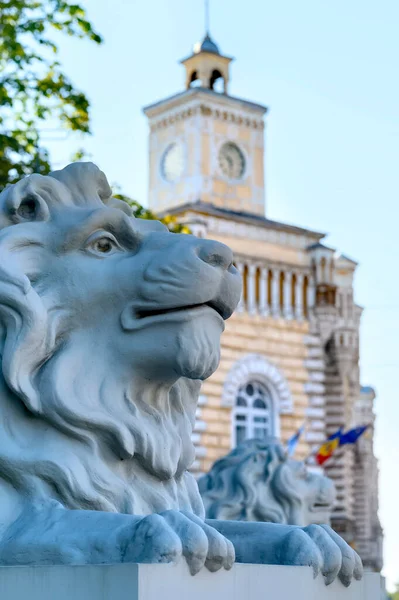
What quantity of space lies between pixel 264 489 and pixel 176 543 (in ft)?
15.7

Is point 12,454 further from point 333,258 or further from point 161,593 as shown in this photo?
point 333,258

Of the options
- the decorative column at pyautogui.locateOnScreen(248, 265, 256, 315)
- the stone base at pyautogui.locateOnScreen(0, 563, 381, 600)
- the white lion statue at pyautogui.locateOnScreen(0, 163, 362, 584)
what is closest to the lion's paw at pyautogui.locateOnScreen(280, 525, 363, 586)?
the white lion statue at pyautogui.locateOnScreen(0, 163, 362, 584)

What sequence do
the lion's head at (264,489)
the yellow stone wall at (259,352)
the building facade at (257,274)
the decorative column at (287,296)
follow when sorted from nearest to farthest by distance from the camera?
1. the lion's head at (264,489)
2. the yellow stone wall at (259,352)
3. the building facade at (257,274)
4. the decorative column at (287,296)

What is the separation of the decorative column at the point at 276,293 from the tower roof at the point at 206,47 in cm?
604

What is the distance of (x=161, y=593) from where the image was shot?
2.24 m

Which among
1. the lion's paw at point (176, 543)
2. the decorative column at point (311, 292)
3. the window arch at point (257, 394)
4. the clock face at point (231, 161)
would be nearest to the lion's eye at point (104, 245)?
the lion's paw at point (176, 543)

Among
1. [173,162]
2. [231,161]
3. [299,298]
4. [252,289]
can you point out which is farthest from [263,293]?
[173,162]

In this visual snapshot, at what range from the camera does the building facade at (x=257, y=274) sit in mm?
30844

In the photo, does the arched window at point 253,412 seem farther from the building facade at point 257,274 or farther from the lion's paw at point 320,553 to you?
the lion's paw at point 320,553

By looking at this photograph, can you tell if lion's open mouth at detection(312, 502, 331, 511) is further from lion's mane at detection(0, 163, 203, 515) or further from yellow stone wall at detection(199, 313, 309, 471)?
yellow stone wall at detection(199, 313, 309, 471)

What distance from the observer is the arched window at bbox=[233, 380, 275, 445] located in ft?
98.7

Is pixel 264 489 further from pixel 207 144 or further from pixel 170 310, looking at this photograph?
pixel 207 144

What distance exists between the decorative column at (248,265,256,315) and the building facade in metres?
0.02

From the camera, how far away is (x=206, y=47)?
33000 mm
